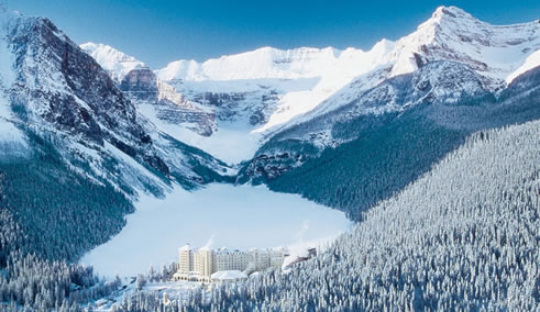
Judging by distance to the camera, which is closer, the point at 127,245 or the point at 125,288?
the point at 125,288

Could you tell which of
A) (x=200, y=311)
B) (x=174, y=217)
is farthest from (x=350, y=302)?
(x=174, y=217)

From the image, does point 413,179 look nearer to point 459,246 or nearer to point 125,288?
point 459,246

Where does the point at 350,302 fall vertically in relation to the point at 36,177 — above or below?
below

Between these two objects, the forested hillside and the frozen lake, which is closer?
the forested hillside

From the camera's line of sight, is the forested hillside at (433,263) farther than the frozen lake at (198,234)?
No

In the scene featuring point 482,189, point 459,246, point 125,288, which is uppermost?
point 482,189

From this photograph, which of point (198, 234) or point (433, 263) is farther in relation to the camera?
point (198, 234)

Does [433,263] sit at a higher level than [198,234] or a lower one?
higher

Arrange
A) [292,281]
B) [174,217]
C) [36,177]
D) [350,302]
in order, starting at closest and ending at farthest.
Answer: [350,302] → [292,281] → [36,177] → [174,217]
